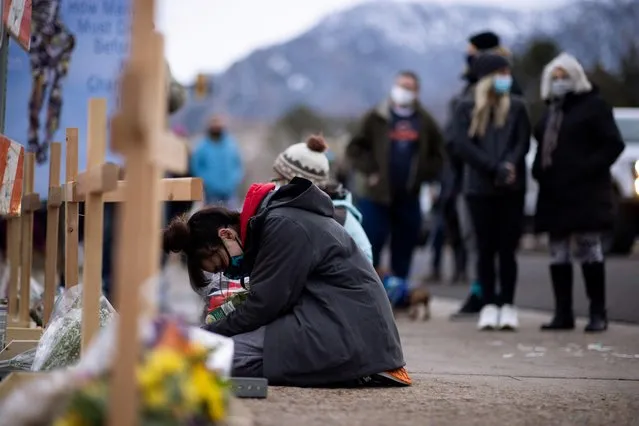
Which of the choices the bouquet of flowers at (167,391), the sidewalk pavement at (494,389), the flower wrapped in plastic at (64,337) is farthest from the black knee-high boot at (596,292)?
the bouquet of flowers at (167,391)

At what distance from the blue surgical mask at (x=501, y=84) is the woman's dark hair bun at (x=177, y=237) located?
5.00 meters

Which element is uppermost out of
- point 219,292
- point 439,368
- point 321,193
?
point 321,193

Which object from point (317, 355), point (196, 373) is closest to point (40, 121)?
point (317, 355)

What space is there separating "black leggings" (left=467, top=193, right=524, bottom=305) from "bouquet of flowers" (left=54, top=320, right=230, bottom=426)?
21.8ft

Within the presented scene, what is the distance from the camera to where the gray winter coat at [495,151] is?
9.82 m

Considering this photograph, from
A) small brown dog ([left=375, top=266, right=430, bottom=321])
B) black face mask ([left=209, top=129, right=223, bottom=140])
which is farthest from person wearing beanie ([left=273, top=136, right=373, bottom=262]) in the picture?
black face mask ([left=209, top=129, right=223, bottom=140])

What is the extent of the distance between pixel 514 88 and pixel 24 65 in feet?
13.4

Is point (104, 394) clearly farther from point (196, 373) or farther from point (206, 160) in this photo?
point (206, 160)

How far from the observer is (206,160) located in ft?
55.5

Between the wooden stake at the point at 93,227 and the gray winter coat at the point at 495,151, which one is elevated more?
the gray winter coat at the point at 495,151

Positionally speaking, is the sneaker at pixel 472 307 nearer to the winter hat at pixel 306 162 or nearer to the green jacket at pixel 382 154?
the green jacket at pixel 382 154

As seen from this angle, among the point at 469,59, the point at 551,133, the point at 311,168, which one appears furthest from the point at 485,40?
the point at 311,168

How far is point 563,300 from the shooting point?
9.66 meters

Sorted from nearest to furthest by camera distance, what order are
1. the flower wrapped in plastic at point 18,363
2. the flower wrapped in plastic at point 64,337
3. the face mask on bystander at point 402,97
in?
the flower wrapped in plastic at point 64,337, the flower wrapped in plastic at point 18,363, the face mask on bystander at point 402,97
